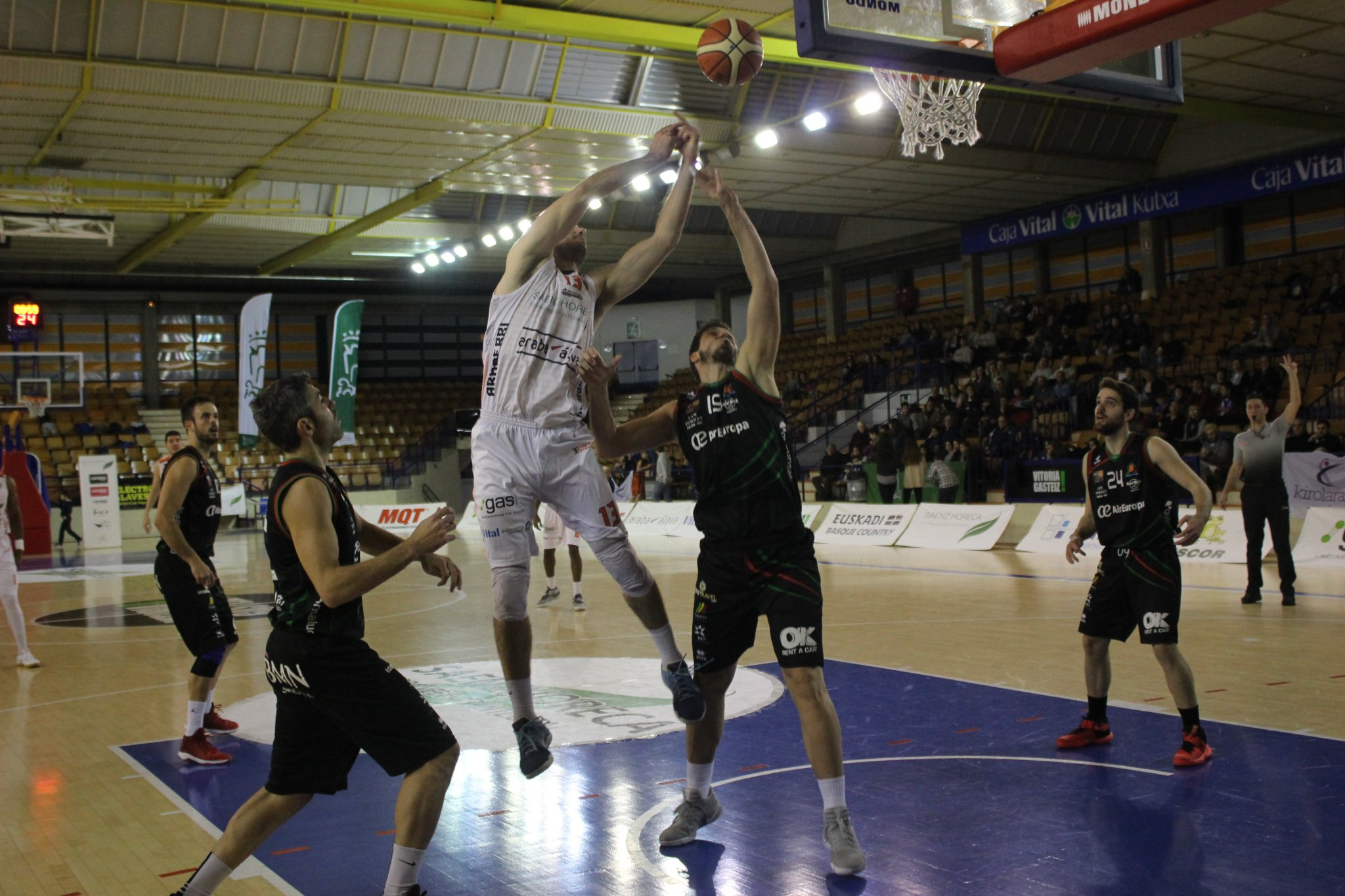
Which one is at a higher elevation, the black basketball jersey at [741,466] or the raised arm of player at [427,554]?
the black basketball jersey at [741,466]

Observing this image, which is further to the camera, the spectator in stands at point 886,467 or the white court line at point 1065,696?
the spectator in stands at point 886,467

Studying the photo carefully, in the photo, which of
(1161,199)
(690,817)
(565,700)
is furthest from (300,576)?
(1161,199)

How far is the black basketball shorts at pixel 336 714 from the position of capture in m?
3.91

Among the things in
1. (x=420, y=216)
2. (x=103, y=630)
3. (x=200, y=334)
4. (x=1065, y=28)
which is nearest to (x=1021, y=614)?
(x=1065, y=28)

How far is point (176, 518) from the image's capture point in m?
6.78

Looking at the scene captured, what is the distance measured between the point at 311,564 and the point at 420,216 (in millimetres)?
24835

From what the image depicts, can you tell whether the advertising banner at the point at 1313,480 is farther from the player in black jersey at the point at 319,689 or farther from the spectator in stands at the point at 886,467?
the player in black jersey at the point at 319,689

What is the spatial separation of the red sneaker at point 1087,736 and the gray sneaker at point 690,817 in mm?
2005

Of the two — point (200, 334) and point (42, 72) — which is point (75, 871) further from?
point (200, 334)

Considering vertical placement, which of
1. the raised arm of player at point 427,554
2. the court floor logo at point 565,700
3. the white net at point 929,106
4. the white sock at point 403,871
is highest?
the white net at point 929,106

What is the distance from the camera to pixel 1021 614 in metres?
10.9

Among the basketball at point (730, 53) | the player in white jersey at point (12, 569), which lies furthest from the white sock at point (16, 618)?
the basketball at point (730, 53)

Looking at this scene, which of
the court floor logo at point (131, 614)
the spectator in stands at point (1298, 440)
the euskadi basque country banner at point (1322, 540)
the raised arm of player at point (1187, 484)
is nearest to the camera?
the raised arm of player at point (1187, 484)

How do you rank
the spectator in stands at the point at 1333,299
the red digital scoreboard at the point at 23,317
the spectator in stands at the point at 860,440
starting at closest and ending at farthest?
1. the spectator in stands at the point at 1333,299
2. the spectator in stands at the point at 860,440
3. the red digital scoreboard at the point at 23,317
